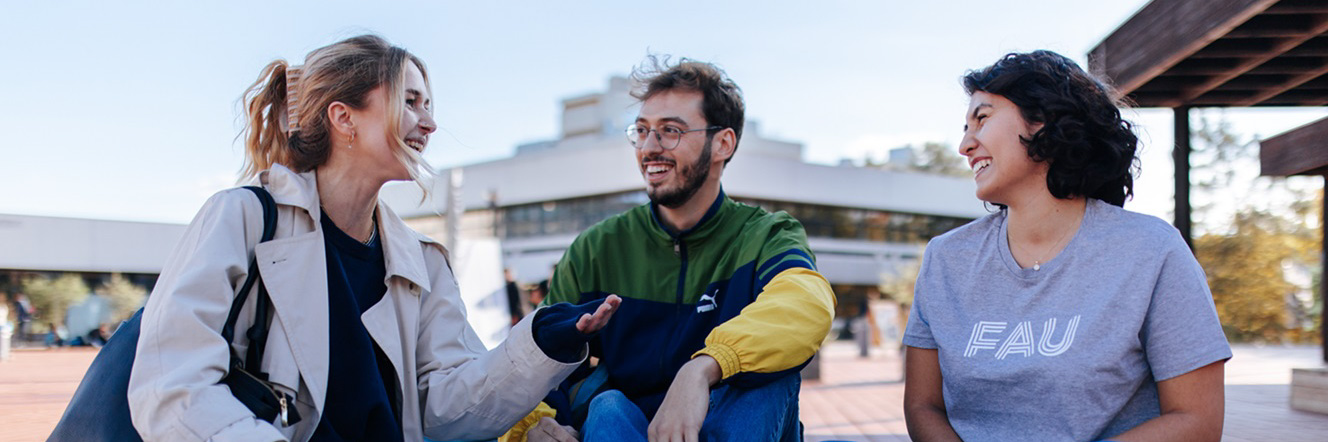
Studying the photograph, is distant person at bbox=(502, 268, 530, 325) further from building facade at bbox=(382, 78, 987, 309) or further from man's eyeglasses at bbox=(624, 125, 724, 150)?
building facade at bbox=(382, 78, 987, 309)

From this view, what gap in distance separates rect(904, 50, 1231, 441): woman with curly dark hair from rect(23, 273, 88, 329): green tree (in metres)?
22.1

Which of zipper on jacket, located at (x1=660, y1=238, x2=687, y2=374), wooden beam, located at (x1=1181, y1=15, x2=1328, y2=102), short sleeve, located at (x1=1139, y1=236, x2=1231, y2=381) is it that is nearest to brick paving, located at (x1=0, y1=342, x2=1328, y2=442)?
zipper on jacket, located at (x1=660, y1=238, x2=687, y2=374)

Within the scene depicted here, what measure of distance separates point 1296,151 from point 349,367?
19.3 ft

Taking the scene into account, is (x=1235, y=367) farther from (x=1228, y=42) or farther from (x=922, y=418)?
(x=922, y=418)

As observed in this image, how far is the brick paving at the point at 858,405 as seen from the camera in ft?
15.7

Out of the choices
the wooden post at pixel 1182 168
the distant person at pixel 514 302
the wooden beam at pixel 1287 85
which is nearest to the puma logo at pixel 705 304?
the wooden post at pixel 1182 168

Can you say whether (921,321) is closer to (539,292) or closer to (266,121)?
(266,121)

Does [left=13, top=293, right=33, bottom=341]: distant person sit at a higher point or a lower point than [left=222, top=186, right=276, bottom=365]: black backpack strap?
lower

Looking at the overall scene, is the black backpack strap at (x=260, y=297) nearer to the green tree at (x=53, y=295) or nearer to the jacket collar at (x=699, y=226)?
the jacket collar at (x=699, y=226)

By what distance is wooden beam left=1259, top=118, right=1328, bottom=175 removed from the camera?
5.39m

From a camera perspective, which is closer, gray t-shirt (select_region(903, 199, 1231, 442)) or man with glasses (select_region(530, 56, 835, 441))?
gray t-shirt (select_region(903, 199, 1231, 442))

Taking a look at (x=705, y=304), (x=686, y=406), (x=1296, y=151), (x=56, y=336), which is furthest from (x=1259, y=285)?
(x=56, y=336)

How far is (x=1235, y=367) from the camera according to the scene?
1132 cm

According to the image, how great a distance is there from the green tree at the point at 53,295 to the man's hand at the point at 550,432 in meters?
21.4
